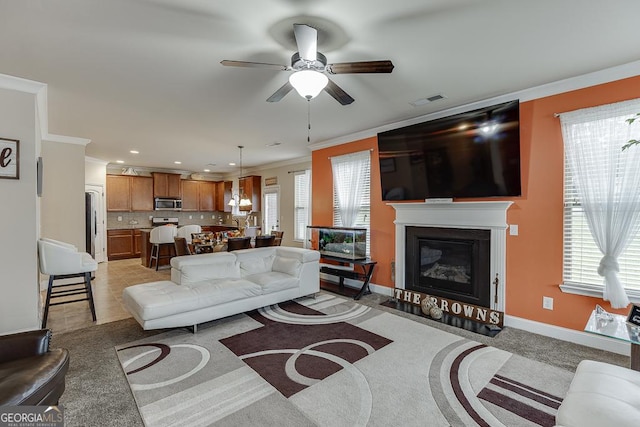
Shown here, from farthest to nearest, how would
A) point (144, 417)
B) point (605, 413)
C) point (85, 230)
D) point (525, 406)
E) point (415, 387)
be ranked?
point (85, 230) → point (415, 387) → point (525, 406) → point (144, 417) → point (605, 413)

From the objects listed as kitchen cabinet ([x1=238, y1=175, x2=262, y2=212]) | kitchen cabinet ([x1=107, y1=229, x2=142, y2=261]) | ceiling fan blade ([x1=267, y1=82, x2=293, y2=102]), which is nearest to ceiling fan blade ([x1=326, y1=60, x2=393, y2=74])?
ceiling fan blade ([x1=267, y1=82, x2=293, y2=102])

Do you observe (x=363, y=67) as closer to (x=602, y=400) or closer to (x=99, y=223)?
(x=602, y=400)

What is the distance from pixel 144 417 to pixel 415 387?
1970 mm

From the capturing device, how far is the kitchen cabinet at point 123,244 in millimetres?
8078

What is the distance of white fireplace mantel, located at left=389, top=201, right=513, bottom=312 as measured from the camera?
3.64m

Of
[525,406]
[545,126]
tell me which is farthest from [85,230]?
[545,126]

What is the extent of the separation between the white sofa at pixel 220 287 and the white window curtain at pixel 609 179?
10.9 feet

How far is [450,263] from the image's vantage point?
13.8 feet

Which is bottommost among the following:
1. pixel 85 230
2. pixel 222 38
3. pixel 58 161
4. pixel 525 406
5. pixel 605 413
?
pixel 525 406

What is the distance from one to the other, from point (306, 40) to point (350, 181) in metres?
3.54

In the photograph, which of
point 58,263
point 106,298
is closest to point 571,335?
point 58,263

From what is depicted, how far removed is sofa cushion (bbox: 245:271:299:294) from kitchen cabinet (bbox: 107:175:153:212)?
6390 millimetres

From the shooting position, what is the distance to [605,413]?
1.35 metres

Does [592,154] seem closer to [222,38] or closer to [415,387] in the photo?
[415,387]
